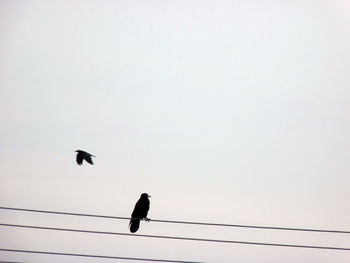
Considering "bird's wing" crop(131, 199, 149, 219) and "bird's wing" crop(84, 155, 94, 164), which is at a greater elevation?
"bird's wing" crop(84, 155, 94, 164)

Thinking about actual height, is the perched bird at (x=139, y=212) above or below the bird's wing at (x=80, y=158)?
below

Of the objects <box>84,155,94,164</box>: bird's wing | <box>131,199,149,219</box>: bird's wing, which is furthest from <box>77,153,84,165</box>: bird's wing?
<box>131,199,149,219</box>: bird's wing

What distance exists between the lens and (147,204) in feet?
36.5

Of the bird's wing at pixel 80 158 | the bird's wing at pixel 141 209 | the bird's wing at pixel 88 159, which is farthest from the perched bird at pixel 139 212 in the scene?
the bird's wing at pixel 80 158

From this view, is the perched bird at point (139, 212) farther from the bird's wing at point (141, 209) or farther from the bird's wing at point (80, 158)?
the bird's wing at point (80, 158)

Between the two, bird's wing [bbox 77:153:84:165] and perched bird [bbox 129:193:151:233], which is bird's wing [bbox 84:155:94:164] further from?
perched bird [bbox 129:193:151:233]

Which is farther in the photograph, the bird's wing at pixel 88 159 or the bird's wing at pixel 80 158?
the bird's wing at pixel 80 158

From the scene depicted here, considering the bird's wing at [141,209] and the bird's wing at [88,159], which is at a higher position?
the bird's wing at [88,159]

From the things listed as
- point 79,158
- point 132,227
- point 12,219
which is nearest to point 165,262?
point 132,227

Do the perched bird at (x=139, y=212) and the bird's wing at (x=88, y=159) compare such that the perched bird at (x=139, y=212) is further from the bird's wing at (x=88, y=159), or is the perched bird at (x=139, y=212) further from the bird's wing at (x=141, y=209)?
the bird's wing at (x=88, y=159)

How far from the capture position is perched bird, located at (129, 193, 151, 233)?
10.8 meters

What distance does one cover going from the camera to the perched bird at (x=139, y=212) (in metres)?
10.8

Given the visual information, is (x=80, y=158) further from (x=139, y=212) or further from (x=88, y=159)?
(x=139, y=212)

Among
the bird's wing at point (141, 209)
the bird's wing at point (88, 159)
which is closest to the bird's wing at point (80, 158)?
the bird's wing at point (88, 159)
